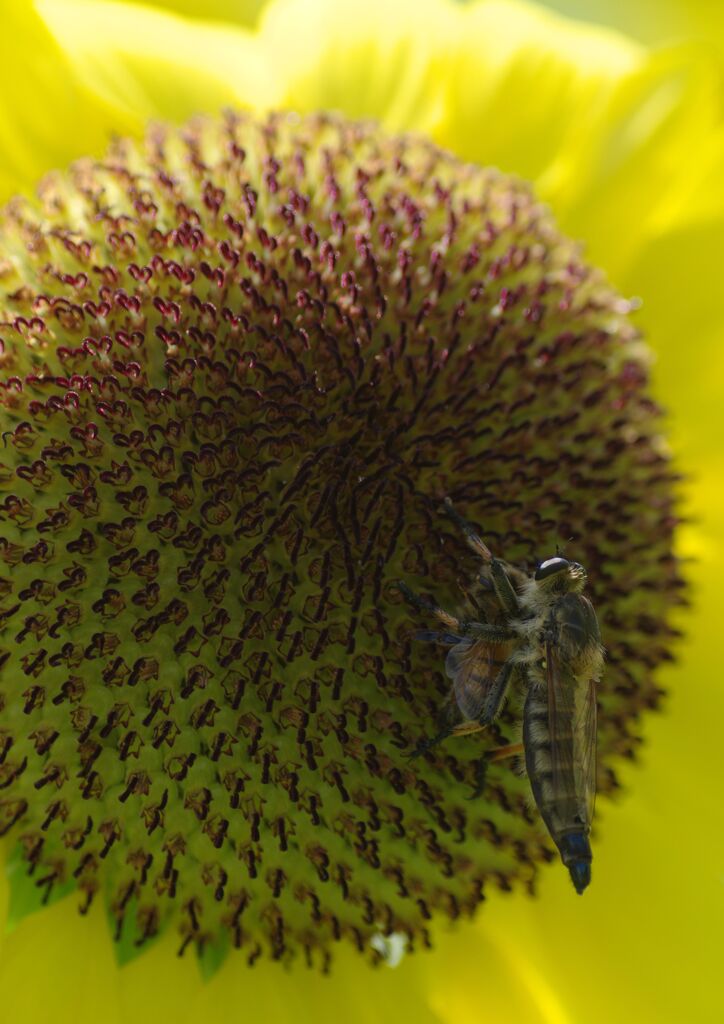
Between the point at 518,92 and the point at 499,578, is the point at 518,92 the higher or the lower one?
the higher one

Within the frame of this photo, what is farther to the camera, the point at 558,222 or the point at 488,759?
the point at 558,222

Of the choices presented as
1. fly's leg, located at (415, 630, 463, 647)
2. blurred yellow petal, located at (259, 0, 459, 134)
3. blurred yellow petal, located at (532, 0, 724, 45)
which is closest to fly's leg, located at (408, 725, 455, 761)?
fly's leg, located at (415, 630, 463, 647)

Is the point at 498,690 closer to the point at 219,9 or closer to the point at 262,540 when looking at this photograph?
the point at 262,540

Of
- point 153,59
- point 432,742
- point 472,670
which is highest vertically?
point 153,59

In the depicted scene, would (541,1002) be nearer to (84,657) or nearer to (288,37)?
(84,657)

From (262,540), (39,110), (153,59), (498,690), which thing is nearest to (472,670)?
(498,690)

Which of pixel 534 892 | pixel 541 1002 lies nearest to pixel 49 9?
pixel 534 892

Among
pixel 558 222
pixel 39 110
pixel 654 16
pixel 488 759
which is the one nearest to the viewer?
pixel 488 759
